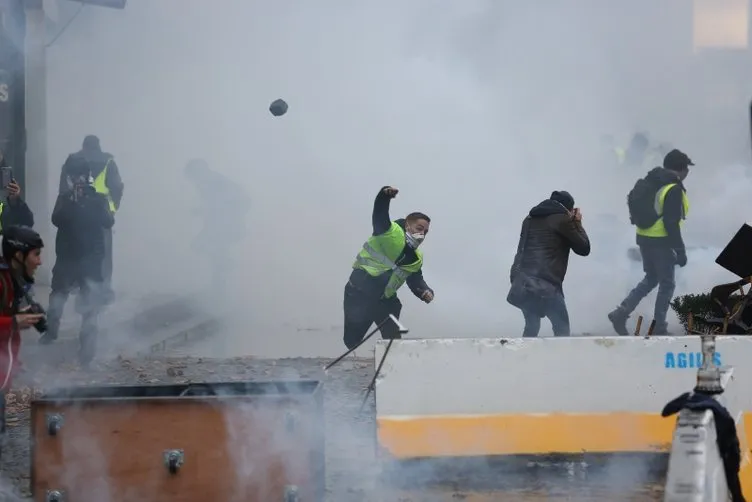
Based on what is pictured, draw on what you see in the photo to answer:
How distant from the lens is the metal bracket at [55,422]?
362cm

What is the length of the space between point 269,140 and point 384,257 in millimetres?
4708

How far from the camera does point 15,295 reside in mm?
4141

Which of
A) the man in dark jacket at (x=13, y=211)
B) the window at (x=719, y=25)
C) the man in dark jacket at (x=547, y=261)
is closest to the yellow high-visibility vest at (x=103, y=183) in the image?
the man in dark jacket at (x=13, y=211)

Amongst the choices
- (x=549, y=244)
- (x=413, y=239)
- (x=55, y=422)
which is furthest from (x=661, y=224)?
(x=55, y=422)

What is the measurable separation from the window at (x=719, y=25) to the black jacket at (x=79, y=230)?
8.19 m

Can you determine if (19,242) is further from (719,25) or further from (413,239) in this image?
(719,25)

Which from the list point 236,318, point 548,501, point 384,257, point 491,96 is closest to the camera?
point 548,501

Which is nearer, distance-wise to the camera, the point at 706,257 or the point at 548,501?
the point at 548,501

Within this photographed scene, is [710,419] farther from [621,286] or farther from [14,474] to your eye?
[621,286]

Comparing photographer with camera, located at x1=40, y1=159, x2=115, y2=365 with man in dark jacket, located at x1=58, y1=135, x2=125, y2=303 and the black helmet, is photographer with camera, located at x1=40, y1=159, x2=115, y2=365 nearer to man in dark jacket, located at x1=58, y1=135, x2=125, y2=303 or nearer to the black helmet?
man in dark jacket, located at x1=58, y1=135, x2=125, y2=303

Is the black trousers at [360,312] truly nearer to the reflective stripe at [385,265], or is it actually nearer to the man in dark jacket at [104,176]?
the reflective stripe at [385,265]

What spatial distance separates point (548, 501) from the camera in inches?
168

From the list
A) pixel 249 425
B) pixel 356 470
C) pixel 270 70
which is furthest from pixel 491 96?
pixel 249 425

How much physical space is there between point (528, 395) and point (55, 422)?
213 centimetres
